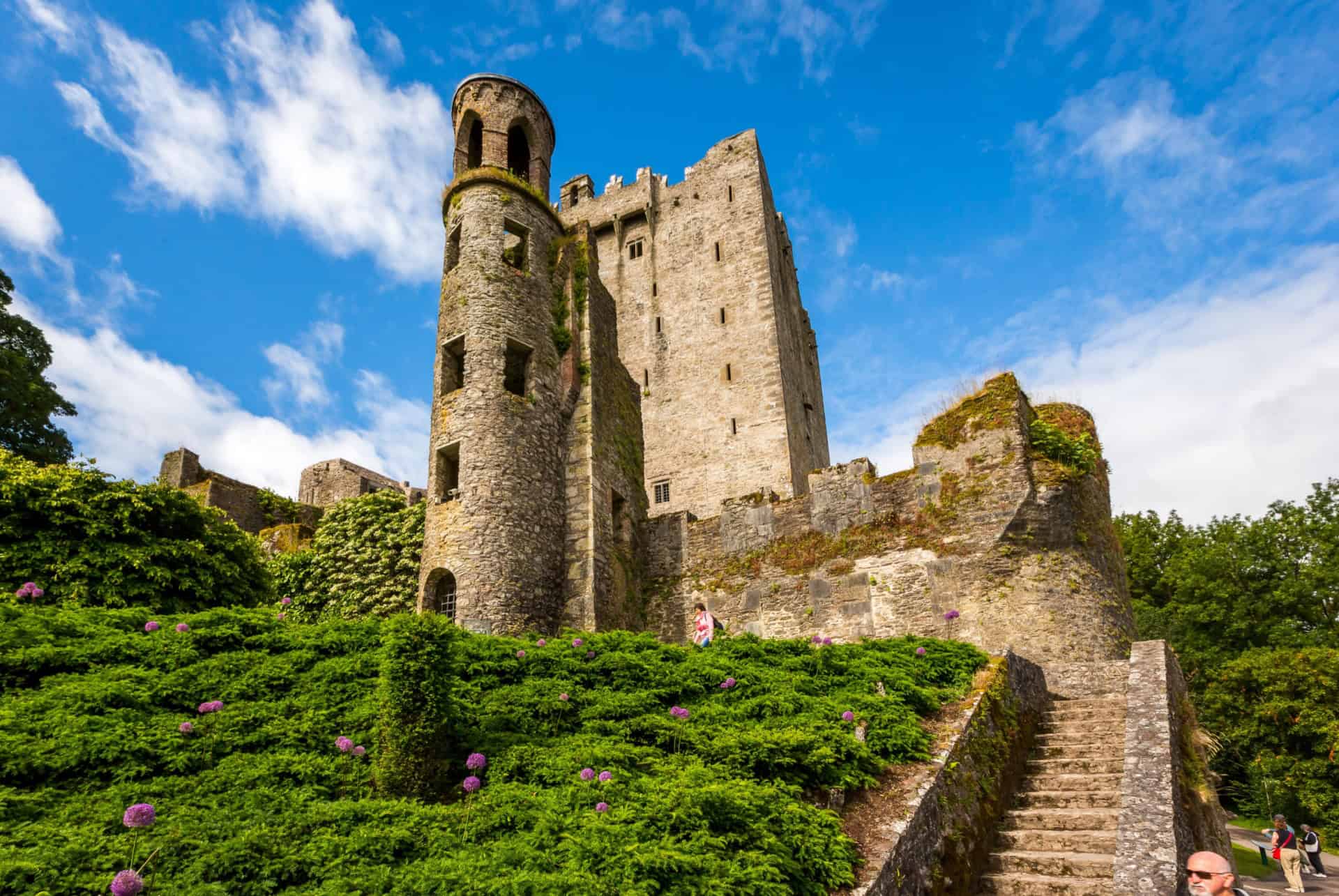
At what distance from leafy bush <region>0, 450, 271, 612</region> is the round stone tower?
3913 mm

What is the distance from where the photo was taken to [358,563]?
19.2 metres

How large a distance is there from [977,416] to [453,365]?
36.4 feet

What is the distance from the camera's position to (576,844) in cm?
518

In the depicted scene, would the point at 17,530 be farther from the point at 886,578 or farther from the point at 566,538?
the point at 886,578

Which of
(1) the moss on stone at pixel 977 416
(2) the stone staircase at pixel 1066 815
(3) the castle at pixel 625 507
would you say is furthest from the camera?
(1) the moss on stone at pixel 977 416

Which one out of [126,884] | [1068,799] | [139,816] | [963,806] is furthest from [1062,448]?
[126,884]

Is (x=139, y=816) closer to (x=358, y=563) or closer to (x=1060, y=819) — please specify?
(x=1060, y=819)

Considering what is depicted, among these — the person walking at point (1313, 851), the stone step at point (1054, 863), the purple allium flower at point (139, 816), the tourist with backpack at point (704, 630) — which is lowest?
the person walking at point (1313, 851)

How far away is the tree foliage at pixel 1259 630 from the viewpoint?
27047 millimetres

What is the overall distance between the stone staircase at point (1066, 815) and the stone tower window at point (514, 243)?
1417 cm

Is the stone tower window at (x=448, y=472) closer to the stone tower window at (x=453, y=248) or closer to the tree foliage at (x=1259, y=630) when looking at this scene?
the stone tower window at (x=453, y=248)

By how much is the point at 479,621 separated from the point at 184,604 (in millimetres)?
4648

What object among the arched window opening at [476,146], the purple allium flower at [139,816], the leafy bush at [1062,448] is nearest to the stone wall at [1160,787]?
the leafy bush at [1062,448]

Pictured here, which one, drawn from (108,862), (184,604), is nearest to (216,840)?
(108,862)
